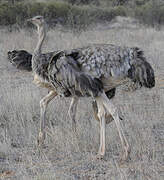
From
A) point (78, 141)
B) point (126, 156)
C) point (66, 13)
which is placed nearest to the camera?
point (126, 156)

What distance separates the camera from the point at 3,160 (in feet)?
13.6

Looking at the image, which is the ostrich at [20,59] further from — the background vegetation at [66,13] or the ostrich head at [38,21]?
the background vegetation at [66,13]

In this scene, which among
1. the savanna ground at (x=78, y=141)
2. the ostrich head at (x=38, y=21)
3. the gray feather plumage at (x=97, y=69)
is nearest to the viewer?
the savanna ground at (x=78, y=141)

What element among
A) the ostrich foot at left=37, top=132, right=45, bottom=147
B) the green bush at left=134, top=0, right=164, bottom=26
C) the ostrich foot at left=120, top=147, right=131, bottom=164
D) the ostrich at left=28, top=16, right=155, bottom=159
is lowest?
the ostrich foot at left=120, top=147, right=131, bottom=164

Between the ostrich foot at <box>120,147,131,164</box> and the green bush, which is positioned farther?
the green bush

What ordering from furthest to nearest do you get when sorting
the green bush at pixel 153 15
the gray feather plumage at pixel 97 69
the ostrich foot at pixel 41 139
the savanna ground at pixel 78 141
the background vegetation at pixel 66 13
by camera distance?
the green bush at pixel 153 15
the background vegetation at pixel 66 13
the ostrich foot at pixel 41 139
the gray feather plumage at pixel 97 69
the savanna ground at pixel 78 141

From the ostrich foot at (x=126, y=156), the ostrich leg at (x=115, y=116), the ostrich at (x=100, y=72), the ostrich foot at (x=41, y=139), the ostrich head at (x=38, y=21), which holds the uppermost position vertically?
the ostrich head at (x=38, y=21)

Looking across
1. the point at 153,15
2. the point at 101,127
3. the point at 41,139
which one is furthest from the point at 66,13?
the point at 101,127

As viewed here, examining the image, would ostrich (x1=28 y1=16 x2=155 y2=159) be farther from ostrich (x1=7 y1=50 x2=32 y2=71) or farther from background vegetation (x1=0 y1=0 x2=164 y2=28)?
background vegetation (x1=0 y1=0 x2=164 y2=28)

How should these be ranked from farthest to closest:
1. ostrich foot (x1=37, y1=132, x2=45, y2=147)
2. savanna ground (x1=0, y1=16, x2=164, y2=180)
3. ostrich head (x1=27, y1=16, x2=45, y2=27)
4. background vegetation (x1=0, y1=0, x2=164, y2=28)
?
background vegetation (x1=0, y1=0, x2=164, y2=28), ostrich head (x1=27, y1=16, x2=45, y2=27), ostrich foot (x1=37, y1=132, x2=45, y2=147), savanna ground (x1=0, y1=16, x2=164, y2=180)

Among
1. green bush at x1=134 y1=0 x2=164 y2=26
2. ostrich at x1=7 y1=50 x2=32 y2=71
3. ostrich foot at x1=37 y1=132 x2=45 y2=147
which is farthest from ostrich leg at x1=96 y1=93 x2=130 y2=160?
green bush at x1=134 y1=0 x2=164 y2=26

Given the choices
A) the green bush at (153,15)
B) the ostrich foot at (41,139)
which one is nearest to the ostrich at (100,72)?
the ostrich foot at (41,139)

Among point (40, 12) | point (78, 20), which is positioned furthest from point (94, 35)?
point (40, 12)

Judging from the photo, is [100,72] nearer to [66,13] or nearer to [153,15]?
[66,13]
